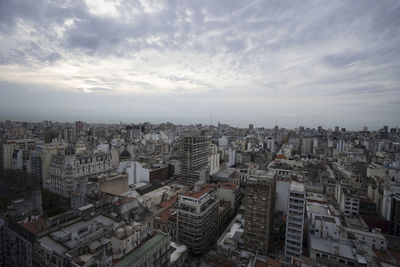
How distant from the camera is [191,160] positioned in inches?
1832

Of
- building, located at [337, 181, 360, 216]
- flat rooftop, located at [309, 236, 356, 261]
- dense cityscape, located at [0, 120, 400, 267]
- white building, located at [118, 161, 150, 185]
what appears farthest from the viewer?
white building, located at [118, 161, 150, 185]

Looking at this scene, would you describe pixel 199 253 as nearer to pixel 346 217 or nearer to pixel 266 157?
pixel 346 217

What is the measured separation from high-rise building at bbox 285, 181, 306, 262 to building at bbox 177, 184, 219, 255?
993 centimetres

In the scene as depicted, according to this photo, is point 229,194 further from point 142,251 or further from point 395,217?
point 395,217

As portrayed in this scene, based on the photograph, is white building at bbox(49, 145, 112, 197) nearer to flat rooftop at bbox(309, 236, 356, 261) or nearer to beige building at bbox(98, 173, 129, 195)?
beige building at bbox(98, 173, 129, 195)

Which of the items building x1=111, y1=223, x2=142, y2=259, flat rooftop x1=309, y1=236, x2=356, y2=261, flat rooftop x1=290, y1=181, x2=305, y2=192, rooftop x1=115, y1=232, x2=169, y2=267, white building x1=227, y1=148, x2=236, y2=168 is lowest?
flat rooftop x1=309, y1=236, x2=356, y2=261

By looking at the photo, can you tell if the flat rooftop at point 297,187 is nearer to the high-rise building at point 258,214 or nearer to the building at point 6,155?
the high-rise building at point 258,214

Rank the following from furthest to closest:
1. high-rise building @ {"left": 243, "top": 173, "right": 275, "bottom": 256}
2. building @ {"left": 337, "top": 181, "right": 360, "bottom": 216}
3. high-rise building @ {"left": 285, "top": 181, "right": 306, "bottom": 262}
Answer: building @ {"left": 337, "top": 181, "right": 360, "bottom": 216}
high-rise building @ {"left": 243, "top": 173, "right": 275, "bottom": 256}
high-rise building @ {"left": 285, "top": 181, "right": 306, "bottom": 262}

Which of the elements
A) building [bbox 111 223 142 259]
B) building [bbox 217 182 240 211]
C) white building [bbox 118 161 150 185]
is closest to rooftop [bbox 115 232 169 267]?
building [bbox 111 223 142 259]

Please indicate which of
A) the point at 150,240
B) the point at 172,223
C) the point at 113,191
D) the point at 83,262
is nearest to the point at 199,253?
the point at 172,223

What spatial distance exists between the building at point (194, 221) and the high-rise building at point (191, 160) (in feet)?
62.6

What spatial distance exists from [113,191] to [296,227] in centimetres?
3039

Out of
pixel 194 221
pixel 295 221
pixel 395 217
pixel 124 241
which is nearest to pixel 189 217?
pixel 194 221

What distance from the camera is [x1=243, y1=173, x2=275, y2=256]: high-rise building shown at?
23.9m
